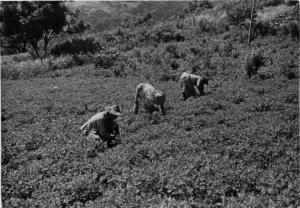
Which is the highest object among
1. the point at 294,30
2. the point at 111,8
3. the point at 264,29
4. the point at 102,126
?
the point at 111,8

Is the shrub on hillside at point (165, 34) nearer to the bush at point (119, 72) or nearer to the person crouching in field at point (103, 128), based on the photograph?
the bush at point (119, 72)

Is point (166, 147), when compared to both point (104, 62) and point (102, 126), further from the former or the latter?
point (104, 62)

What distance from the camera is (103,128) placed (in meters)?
10.9

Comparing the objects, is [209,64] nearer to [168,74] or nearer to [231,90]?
[168,74]

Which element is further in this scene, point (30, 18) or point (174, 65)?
point (30, 18)

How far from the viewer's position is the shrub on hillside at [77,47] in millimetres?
35594

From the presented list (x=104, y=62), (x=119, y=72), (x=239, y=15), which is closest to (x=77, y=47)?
(x=104, y=62)

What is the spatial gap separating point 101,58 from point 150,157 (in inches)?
751

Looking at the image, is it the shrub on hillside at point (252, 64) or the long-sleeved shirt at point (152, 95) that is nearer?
the long-sleeved shirt at point (152, 95)

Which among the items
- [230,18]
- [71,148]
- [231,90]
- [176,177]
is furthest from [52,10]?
[176,177]

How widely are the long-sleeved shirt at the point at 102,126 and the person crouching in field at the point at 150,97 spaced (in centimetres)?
260

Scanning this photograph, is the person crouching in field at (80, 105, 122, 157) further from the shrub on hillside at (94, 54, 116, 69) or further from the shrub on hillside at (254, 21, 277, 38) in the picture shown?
the shrub on hillside at (254, 21, 277, 38)

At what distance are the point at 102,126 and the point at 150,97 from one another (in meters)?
3.24

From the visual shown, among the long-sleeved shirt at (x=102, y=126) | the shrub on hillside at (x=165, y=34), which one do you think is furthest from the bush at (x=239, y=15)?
the long-sleeved shirt at (x=102, y=126)
